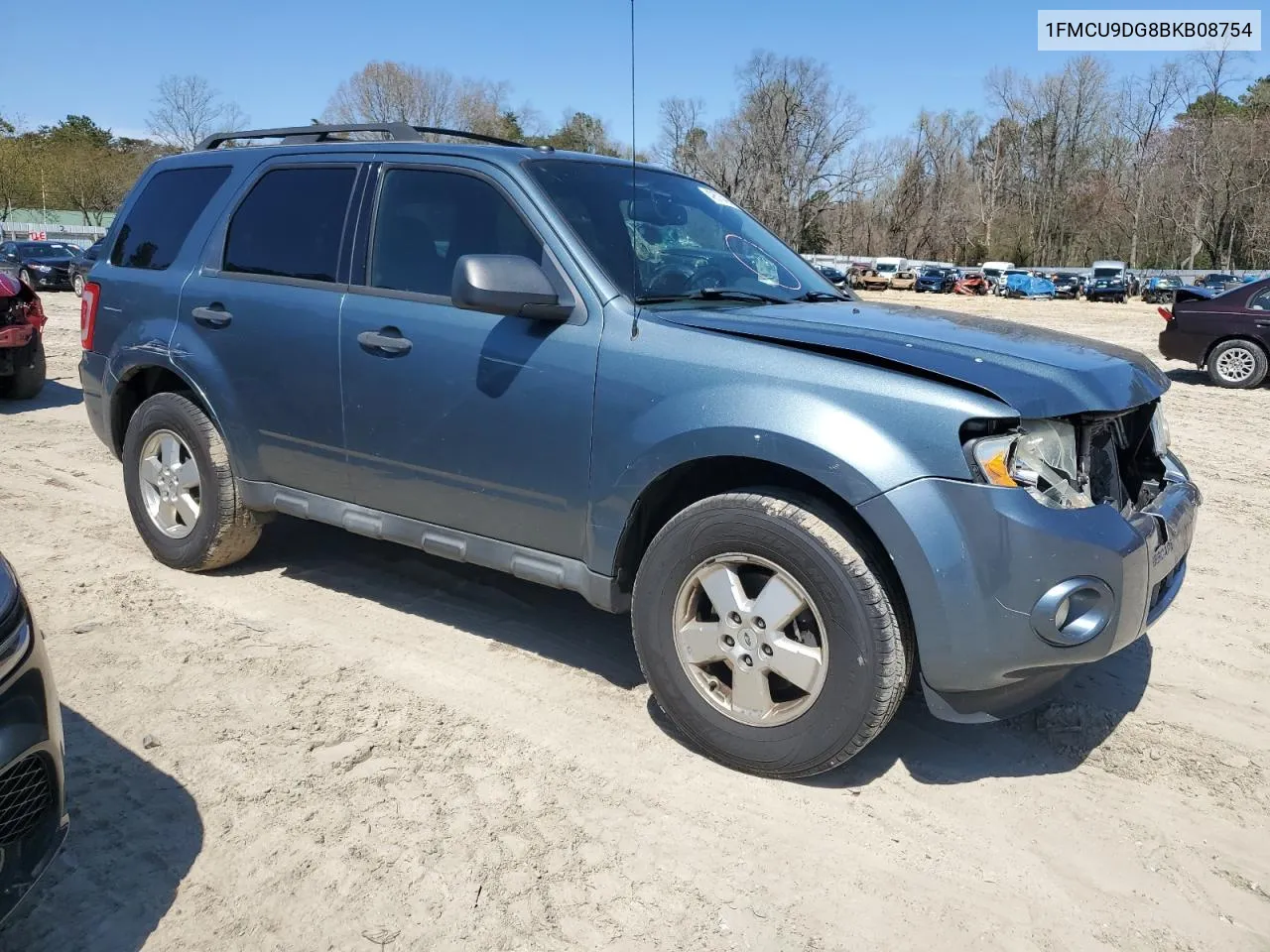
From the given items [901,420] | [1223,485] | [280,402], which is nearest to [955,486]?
[901,420]

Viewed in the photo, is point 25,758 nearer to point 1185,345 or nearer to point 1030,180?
point 1185,345

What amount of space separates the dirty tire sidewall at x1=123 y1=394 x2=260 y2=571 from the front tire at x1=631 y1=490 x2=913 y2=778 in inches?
90.3

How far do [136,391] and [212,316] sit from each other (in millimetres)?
963

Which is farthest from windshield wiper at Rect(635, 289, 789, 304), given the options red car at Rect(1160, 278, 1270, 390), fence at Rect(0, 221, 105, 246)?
fence at Rect(0, 221, 105, 246)

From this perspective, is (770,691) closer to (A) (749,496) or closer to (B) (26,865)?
(A) (749,496)

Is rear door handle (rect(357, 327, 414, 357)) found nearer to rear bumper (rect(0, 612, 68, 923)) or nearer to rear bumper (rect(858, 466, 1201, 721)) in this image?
rear bumper (rect(0, 612, 68, 923))

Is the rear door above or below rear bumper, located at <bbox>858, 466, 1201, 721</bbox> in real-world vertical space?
above

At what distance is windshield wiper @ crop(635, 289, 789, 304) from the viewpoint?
141 inches

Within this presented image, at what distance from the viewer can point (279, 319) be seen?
13.9ft

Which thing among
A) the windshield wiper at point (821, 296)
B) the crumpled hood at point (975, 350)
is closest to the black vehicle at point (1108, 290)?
the windshield wiper at point (821, 296)

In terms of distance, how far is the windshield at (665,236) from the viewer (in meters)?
3.66

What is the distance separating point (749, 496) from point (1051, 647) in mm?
967

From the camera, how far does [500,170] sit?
148 inches

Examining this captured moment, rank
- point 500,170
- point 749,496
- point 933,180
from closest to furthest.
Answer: point 749,496 < point 500,170 < point 933,180
